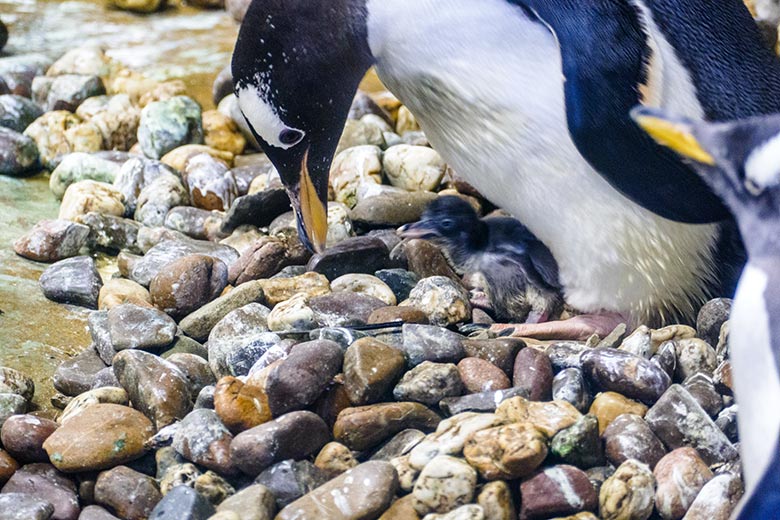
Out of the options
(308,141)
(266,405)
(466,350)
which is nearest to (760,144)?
(466,350)

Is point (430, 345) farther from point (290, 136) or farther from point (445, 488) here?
point (290, 136)

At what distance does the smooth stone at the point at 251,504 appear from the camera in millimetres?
1379

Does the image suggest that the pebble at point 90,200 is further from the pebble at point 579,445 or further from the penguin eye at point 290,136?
the pebble at point 579,445

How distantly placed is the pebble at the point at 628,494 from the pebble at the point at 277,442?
1.34 ft

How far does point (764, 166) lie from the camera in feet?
3.67

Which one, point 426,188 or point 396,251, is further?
point 426,188

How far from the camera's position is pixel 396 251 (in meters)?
2.31

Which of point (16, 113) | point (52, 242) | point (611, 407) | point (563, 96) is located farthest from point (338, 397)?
point (16, 113)

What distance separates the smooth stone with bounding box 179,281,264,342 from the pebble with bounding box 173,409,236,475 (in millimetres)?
459

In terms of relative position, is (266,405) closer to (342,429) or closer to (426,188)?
(342,429)

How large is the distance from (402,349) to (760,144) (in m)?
0.72

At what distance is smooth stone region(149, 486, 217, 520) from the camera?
1393mm

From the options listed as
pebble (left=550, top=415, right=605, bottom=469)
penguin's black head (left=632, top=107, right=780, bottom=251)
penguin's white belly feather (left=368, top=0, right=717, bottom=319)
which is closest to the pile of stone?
pebble (left=550, top=415, right=605, bottom=469)

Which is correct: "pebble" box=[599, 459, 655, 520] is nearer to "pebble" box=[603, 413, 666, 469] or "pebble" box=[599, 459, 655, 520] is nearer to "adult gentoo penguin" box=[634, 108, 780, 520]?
"pebble" box=[603, 413, 666, 469]
